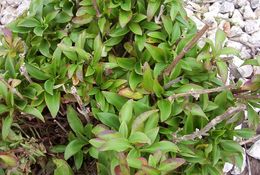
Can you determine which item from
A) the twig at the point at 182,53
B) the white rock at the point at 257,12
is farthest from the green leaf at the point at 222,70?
the white rock at the point at 257,12

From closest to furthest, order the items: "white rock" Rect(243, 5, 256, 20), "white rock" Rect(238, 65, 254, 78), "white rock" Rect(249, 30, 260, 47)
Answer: "white rock" Rect(238, 65, 254, 78) → "white rock" Rect(249, 30, 260, 47) → "white rock" Rect(243, 5, 256, 20)

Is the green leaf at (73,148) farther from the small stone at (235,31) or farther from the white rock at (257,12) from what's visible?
the white rock at (257,12)

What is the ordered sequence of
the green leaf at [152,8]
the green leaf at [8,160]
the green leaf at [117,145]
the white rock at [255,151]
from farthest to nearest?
the white rock at [255,151] < the green leaf at [152,8] < the green leaf at [8,160] < the green leaf at [117,145]

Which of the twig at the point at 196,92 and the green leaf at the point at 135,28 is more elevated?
the green leaf at the point at 135,28

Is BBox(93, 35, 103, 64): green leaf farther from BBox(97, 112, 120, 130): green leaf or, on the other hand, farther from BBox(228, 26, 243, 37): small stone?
BBox(228, 26, 243, 37): small stone

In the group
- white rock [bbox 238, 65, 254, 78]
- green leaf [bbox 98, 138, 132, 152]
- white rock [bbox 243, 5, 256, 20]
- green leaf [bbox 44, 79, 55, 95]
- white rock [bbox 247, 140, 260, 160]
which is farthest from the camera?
white rock [bbox 243, 5, 256, 20]

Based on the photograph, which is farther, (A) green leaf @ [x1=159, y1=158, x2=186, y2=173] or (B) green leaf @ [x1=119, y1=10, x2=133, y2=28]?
(B) green leaf @ [x1=119, y1=10, x2=133, y2=28]

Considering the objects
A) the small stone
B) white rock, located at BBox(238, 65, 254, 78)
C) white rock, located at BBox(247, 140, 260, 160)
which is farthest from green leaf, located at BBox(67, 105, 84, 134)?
the small stone
